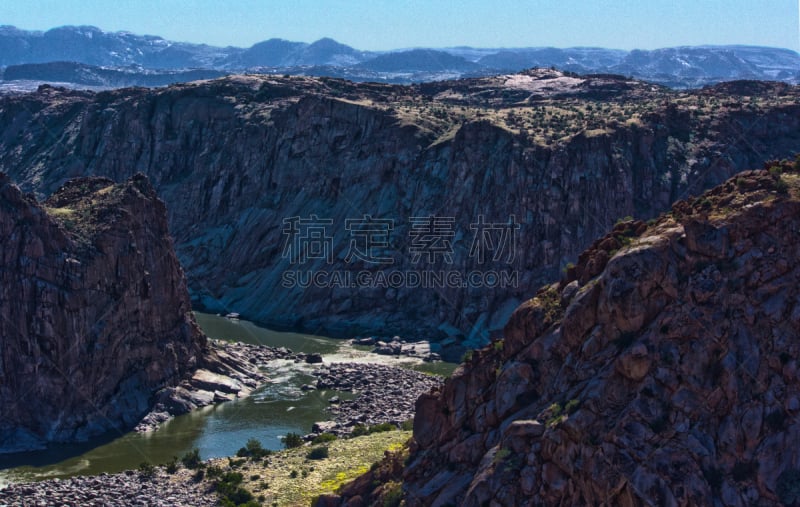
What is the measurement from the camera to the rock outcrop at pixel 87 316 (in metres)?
51.8

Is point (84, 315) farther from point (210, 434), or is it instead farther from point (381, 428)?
point (381, 428)

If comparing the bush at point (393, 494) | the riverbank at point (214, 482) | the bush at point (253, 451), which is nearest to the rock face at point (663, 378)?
the bush at point (393, 494)

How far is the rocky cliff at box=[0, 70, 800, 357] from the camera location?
8581 cm

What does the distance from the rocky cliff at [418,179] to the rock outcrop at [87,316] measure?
1032 inches

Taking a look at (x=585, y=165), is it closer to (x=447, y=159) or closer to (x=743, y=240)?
(x=447, y=159)

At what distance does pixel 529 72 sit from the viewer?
146m

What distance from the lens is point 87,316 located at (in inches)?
2141

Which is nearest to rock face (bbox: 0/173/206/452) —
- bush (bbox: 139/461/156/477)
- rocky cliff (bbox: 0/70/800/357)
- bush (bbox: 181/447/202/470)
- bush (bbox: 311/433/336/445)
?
bush (bbox: 139/461/156/477)

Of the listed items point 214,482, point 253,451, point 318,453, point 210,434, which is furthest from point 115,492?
point 210,434

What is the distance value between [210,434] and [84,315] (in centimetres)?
862

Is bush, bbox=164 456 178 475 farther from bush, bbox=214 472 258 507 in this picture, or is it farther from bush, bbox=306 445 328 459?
bush, bbox=306 445 328 459

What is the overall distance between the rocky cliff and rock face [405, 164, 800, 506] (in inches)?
2077

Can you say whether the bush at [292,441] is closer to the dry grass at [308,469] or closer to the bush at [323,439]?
the bush at [323,439]

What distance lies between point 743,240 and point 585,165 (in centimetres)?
6298
